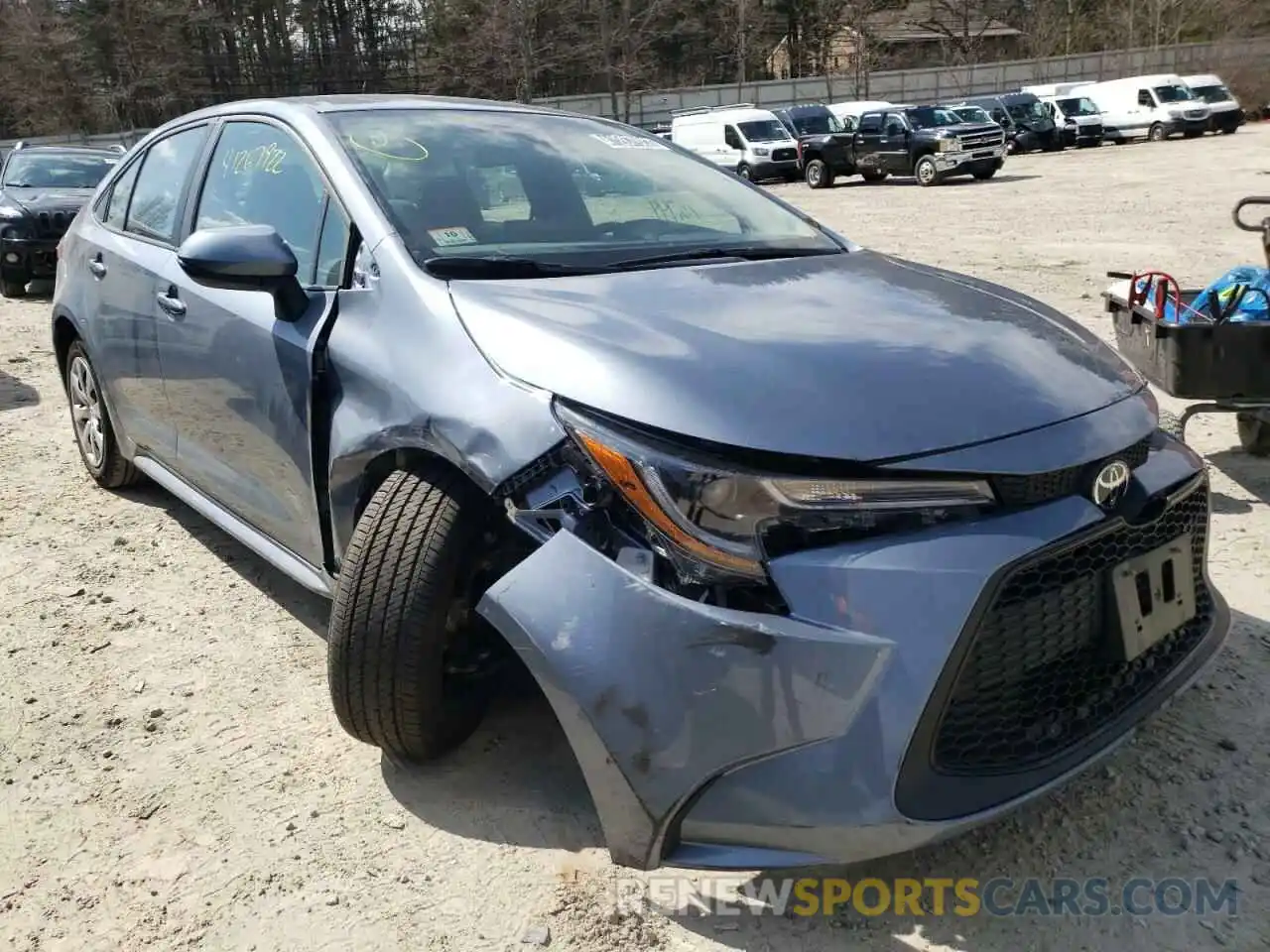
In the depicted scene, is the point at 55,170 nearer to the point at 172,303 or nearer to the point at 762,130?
the point at 172,303

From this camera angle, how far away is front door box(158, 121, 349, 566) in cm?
273

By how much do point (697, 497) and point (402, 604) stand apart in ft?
2.53

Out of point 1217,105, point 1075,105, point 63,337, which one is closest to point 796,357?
point 63,337

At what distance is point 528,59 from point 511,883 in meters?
49.2

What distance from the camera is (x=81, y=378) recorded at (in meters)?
4.58

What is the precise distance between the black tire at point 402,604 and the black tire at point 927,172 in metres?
22.1

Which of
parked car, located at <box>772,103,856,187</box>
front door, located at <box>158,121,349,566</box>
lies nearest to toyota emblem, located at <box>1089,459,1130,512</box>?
front door, located at <box>158,121,349,566</box>

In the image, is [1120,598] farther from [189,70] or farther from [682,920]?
[189,70]

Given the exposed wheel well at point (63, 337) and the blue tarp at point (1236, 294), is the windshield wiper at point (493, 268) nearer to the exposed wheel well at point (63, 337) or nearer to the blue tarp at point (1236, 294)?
the blue tarp at point (1236, 294)

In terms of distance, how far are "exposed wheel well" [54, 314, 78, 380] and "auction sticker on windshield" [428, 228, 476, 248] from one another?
258 cm

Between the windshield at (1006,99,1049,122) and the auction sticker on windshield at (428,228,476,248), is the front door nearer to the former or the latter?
the auction sticker on windshield at (428,228,476,248)

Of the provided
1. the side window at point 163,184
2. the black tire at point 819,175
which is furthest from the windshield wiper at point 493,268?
the black tire at point 819,175

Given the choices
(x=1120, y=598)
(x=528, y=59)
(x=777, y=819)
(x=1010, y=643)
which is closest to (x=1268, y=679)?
(x=1120, y=598)

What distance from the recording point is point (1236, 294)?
401 cm
